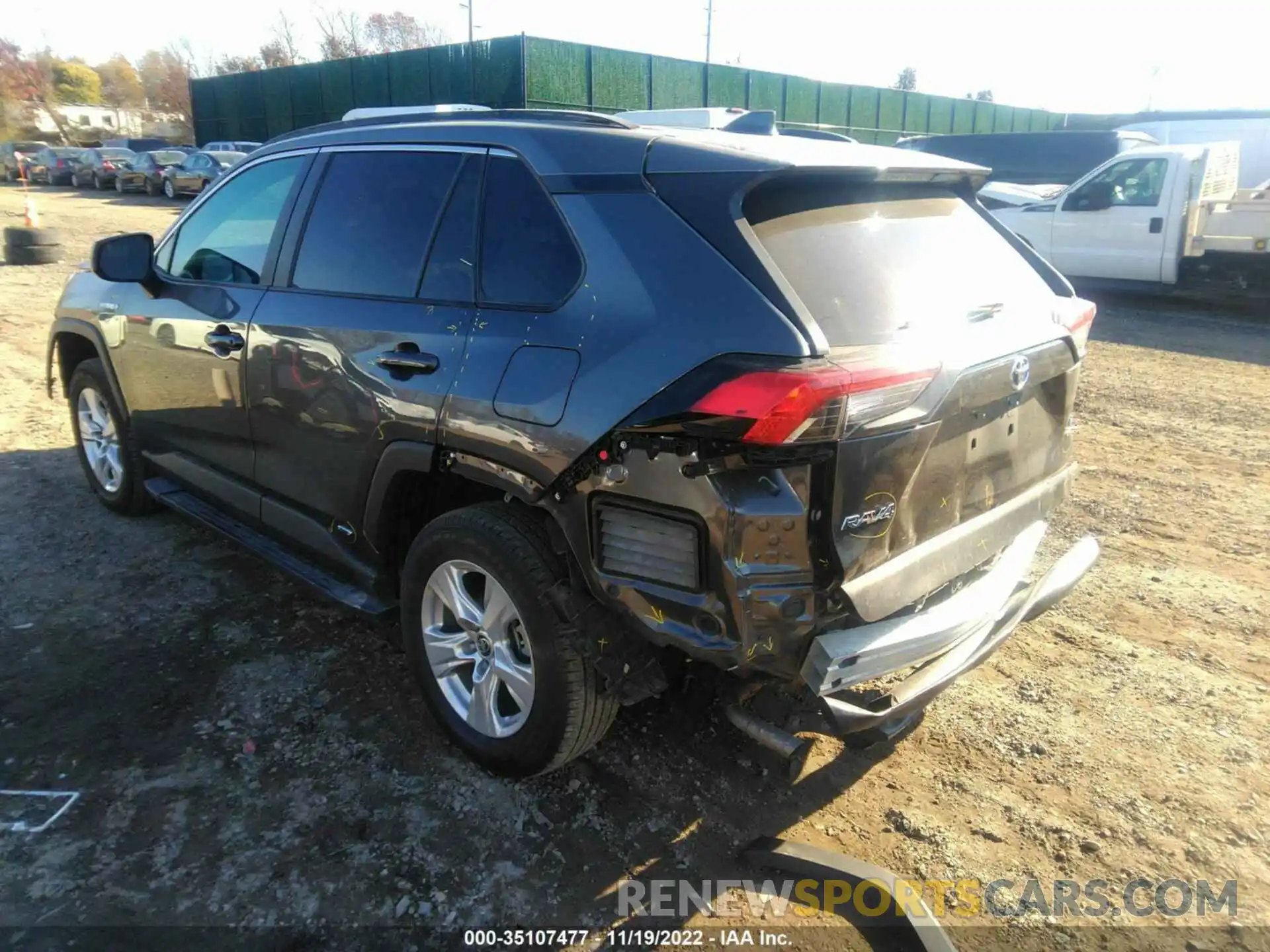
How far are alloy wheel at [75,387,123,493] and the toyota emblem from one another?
4.43 m

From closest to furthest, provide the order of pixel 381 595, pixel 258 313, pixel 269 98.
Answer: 1. pixel 381 595
2. pixel 258 313
3. pixel 269 98

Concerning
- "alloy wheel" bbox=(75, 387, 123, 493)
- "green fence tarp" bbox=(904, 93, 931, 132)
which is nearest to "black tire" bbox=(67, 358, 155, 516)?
"alloy wheel" bbox=(75, 387, 123, 493)

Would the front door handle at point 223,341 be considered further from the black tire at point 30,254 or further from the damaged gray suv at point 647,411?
the black tire at point 30,254

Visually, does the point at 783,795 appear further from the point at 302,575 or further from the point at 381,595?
the point at 302,575

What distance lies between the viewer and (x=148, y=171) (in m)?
29.8

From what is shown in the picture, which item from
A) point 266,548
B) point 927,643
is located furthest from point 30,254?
point 927,643

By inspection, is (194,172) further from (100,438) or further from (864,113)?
(100,438)

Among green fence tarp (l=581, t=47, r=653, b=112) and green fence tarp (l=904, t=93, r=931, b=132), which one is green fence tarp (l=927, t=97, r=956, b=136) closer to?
green fence tarp (l=904, t=93, r=931, b=132)

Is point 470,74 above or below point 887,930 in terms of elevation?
above

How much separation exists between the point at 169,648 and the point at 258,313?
1.43 meters

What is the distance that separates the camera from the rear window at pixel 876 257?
2.48m

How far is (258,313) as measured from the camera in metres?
3.66

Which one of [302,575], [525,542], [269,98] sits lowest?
[302,575]

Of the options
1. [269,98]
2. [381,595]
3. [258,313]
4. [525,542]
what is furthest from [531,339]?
[269,98]
